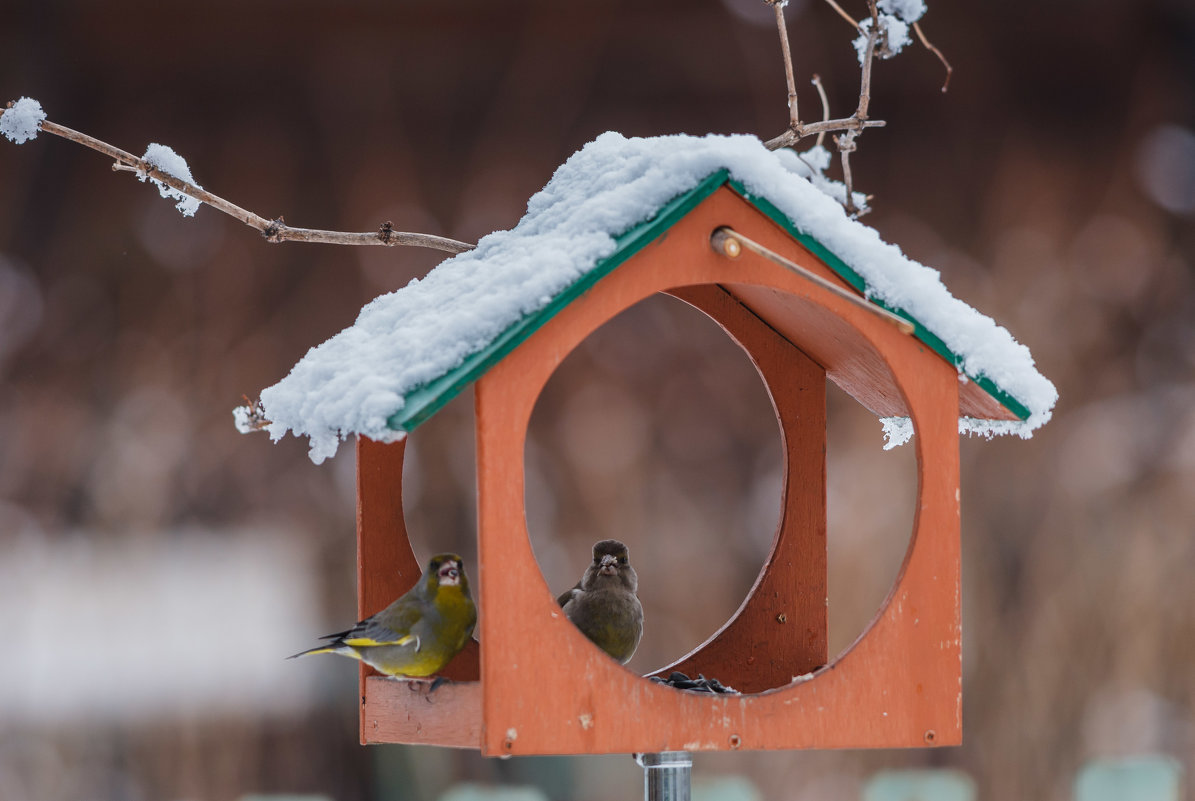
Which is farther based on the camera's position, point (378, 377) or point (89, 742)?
point (89, 742)

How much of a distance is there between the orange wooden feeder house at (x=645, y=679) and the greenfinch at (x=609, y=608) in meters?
0.24

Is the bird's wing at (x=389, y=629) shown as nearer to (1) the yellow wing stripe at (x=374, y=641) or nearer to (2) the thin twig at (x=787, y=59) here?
(1) the yellow wing stripe at (x=374, y=641)

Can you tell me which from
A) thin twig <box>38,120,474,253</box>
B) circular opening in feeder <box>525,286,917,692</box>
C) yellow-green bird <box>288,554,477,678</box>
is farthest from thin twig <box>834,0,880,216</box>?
circular opening in feeder <box>525,286,917,692</box>

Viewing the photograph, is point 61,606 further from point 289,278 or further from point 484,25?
point 484,25

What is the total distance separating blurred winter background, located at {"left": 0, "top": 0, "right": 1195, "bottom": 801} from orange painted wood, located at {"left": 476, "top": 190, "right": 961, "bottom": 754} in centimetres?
174

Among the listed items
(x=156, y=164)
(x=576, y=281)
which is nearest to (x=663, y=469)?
(x=156, y=164)

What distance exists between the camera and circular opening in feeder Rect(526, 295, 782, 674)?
10.0 feet

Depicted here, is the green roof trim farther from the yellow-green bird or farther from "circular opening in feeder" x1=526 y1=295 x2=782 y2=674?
"circular opening in feeder" x1=526 y1=295 x2=782 y2=674

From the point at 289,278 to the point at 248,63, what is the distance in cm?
54

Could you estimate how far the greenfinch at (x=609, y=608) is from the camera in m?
1.53

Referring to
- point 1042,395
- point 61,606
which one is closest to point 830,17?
point 1042,395

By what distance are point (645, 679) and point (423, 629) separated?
0.91 ft

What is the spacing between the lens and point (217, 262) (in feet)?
10.1

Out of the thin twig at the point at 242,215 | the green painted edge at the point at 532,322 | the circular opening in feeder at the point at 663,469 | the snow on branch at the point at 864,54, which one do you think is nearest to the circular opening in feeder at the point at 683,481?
the circular opening in feeder at the point at 663,469
